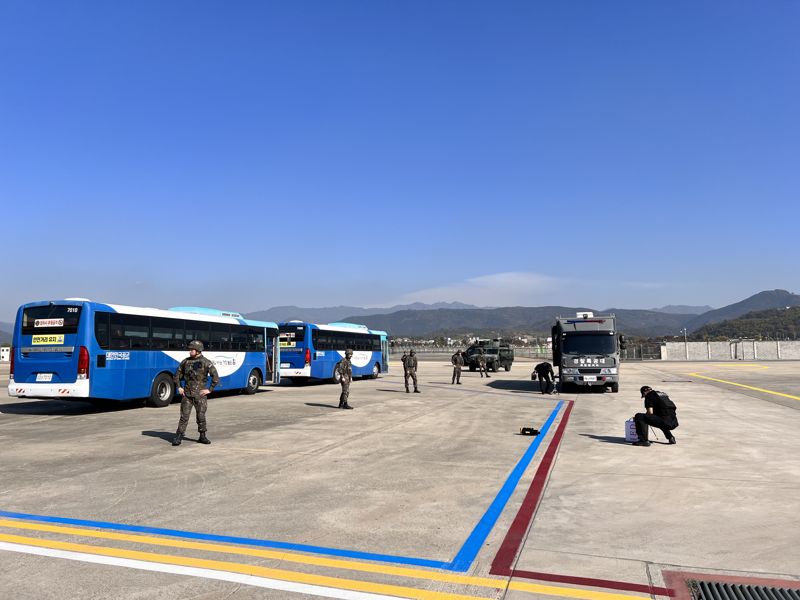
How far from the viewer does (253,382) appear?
2289cm

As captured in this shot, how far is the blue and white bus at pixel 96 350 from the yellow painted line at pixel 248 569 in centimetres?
1071

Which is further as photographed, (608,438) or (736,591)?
(608,438)

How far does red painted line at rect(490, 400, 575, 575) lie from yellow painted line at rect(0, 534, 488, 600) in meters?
0.73

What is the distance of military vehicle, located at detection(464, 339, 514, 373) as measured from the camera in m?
A: 40.9

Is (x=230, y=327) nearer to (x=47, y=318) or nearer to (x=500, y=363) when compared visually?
(x=47, y=318)

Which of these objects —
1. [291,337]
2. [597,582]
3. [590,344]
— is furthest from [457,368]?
[597,582]

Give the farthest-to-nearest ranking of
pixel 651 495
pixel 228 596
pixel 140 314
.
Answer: pixel 140 314
pixel 651 495
pixel 228 596

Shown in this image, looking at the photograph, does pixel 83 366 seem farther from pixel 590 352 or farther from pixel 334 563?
pixel 590 352

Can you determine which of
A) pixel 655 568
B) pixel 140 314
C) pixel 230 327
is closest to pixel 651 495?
pixel 655 568

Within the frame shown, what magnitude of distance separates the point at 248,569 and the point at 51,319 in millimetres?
13543

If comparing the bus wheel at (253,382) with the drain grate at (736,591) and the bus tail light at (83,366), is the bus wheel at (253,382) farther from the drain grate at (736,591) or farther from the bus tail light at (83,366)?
the drain grate at (736,591)

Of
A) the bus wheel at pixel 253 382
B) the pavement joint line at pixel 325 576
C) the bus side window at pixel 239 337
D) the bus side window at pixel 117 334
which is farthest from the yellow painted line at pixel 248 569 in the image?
the bus wheel at pixel 253 382

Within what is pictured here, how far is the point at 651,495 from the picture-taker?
22.6 ft

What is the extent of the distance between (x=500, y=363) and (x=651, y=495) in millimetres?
36520
